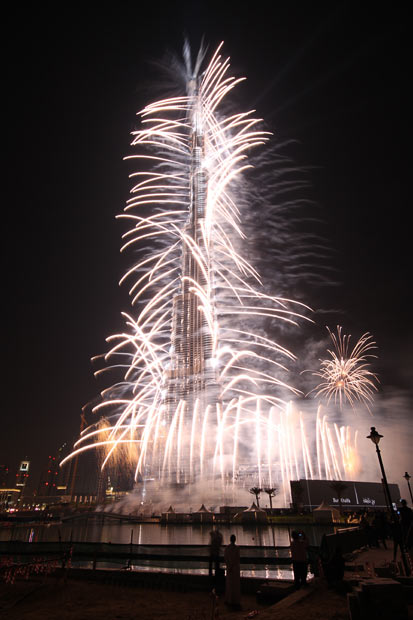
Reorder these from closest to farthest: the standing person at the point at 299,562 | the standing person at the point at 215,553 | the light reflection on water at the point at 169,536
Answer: the standing person at the point at 299,562
the standing person at the point at 215,553
the light reflection on water at the point at 169,536

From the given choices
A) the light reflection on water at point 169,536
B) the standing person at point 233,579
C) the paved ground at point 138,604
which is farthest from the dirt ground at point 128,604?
the light reflection on water at point 169,536

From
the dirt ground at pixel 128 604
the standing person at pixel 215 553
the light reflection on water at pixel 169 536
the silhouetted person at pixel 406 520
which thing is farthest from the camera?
the light reflection on water at pixel 169 536

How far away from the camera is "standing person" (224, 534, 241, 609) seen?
10.5 meters

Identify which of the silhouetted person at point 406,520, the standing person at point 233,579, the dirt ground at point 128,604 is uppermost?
the silhouetted person at point 406,520

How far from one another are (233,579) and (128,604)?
3477 millimetres

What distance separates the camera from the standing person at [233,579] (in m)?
10.5

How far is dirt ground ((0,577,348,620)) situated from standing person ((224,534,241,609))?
0.29m

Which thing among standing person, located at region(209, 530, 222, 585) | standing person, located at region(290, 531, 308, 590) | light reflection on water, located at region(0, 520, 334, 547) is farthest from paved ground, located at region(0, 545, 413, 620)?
light reflection on water, located at region(0, 520, 334, 547)

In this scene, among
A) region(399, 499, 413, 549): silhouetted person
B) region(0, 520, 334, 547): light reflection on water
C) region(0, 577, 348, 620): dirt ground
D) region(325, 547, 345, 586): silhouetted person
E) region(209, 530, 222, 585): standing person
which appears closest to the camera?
region(0, 577, 348, 620): dirt ground

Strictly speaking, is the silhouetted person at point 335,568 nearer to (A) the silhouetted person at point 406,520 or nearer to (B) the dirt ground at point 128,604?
(B) the dirt ground at point 128,604

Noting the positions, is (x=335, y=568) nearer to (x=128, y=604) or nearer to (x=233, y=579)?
(x=233, y=579)

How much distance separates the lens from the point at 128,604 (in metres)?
11.4

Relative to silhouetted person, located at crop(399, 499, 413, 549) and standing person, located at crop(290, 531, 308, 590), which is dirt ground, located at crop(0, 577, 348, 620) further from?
silhouetted person, located at crop(399, 499, 413, 549)

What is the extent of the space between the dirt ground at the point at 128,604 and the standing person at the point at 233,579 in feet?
0.95
